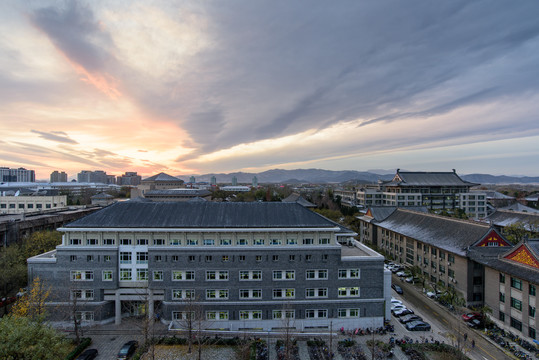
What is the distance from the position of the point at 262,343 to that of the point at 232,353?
270 cm

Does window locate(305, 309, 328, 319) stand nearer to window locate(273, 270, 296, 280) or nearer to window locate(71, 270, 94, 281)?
window locate(273, 270, 296, 280)

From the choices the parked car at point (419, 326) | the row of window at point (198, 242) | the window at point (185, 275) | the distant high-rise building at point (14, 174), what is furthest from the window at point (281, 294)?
the distant high-rise building at point (14, 174)

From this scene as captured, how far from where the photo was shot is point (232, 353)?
24.0 metres

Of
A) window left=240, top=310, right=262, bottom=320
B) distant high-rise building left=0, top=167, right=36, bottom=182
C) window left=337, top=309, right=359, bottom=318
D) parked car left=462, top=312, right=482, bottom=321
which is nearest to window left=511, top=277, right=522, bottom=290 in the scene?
parked car left=462, top=312, right=482, bottom=321

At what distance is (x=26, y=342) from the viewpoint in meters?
16.1

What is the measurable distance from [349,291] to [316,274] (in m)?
3.78

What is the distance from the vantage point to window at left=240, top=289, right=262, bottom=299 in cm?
Result: 2808

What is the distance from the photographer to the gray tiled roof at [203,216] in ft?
94.1

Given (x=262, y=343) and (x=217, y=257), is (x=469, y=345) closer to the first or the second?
(x=262, y=343)

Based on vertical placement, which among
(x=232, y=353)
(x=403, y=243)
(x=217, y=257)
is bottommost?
(x=232, y=353)

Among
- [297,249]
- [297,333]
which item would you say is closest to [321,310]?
[297,333]

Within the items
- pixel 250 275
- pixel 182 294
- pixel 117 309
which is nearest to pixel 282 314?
pixel 250 275

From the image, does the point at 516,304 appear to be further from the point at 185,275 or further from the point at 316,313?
the point at 185,275

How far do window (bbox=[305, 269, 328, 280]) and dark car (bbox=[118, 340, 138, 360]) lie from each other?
1639 centimetres
